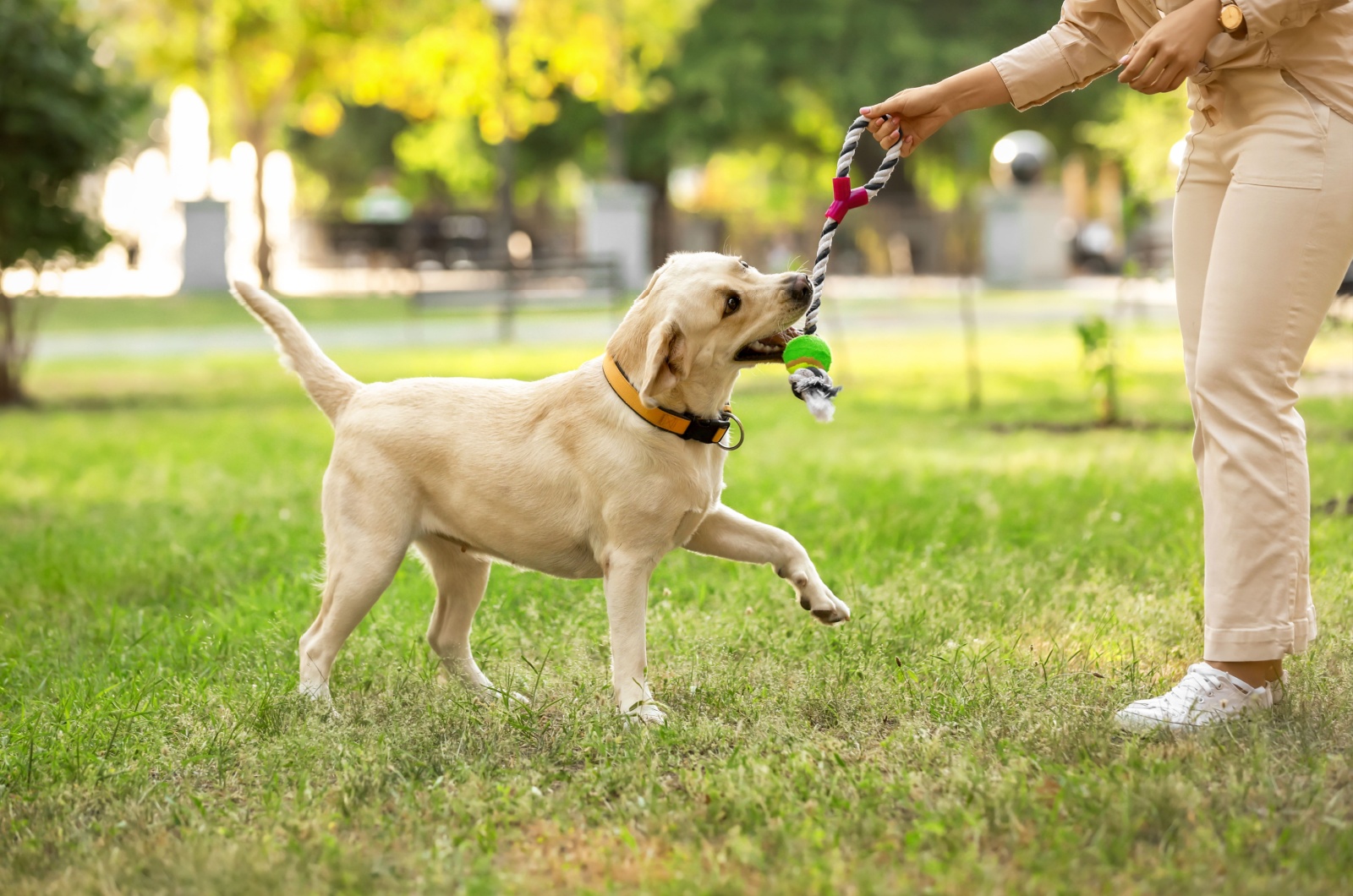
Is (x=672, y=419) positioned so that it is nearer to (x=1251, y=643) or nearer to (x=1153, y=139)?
(x=1251, y=643)

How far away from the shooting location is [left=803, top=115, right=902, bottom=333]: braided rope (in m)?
4.15

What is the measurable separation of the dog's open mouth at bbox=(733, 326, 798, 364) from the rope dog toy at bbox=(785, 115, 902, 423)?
0.05 meters

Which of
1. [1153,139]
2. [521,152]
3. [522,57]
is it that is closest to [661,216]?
[521,152]

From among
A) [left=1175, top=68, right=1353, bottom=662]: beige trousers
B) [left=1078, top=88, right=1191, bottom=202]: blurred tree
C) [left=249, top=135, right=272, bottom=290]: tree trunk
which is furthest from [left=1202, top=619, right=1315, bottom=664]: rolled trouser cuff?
[left=249, top=135, right=272, bottom=290]: tree trunk

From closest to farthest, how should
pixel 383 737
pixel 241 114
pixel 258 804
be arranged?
1. pixel 258 804
2. pixel 383 737
3. pixel 241 114

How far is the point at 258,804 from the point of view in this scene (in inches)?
136

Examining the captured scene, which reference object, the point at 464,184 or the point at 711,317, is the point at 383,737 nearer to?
the point at 711,317

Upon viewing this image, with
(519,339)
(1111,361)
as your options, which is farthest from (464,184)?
(1111,361)

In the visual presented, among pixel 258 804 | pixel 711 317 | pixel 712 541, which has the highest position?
pixel 711 317

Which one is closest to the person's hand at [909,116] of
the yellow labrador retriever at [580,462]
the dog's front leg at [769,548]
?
the yellow labrador retriever at [580,462]

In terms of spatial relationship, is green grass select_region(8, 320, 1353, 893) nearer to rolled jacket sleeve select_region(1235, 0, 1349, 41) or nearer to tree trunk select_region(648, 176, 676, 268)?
rolled jacket sleeve select_region(1235, 0, 1349, 41)

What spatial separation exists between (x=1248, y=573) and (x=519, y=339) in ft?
48.9

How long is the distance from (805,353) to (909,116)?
87cm

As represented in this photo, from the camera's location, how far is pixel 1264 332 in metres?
3.58
